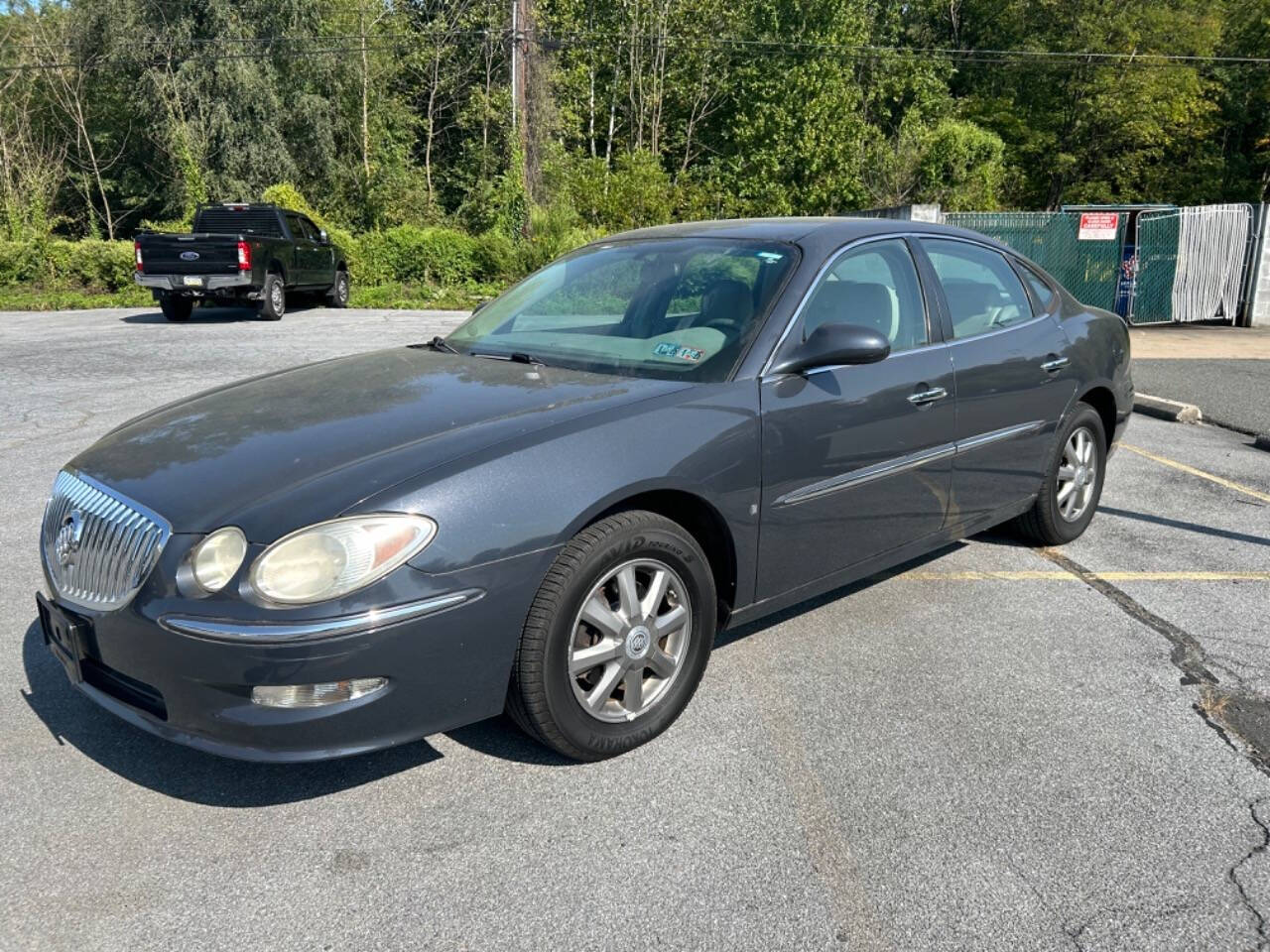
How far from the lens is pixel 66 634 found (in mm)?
2934

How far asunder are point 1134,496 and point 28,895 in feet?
20.5

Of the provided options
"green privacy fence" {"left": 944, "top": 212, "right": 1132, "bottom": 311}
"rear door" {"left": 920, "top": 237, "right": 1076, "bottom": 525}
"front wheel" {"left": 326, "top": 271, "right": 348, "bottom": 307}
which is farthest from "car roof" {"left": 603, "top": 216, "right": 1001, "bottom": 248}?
"front wheel" {"left": 326, "top": 271, "right": 348, "bottom": 307}

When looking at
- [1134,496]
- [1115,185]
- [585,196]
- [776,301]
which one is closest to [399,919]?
[776,301]

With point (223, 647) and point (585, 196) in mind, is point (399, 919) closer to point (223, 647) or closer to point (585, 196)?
point (223, 647)

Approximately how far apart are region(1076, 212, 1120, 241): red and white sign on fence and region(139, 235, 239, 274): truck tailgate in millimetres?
13802

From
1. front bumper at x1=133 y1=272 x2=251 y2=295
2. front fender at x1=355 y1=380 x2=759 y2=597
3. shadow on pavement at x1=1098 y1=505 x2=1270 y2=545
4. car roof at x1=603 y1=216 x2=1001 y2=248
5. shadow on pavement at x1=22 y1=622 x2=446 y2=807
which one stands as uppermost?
car roof at x1=603 y1=216 x2=1001 y2=248

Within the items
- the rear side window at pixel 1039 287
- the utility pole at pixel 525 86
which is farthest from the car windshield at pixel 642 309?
the utility pole at pixel 525 86

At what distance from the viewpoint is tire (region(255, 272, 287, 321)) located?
17.0 metres

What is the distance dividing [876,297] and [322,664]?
2615 millimetres

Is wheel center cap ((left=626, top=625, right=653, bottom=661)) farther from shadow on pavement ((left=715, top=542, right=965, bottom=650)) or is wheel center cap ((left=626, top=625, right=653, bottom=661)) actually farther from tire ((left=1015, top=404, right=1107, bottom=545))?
tire ((left=1015, top=404, right=1107, bottom=545))

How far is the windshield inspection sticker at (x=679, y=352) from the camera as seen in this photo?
11.8 ft

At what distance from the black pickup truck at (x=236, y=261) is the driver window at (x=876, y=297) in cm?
1423

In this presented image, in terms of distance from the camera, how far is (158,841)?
2715 millimetres

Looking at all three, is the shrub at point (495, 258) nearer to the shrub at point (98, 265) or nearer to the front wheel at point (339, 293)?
the front wheel at point (339, 293)
